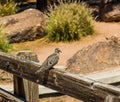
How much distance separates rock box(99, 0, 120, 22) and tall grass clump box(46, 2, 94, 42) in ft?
5.63

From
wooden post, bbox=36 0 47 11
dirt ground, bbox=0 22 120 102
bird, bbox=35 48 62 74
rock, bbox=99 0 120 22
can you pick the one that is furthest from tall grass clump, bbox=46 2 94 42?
bird, bbox=35 48 62 74

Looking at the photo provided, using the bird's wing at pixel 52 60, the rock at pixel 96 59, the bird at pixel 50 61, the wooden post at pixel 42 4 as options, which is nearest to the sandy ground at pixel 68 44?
the rock at pixel 96 59

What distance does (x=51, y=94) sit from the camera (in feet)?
21.7

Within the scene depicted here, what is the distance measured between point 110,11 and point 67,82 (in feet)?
32.2

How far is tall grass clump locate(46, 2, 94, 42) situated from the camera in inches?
440

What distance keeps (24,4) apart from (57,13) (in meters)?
7.28

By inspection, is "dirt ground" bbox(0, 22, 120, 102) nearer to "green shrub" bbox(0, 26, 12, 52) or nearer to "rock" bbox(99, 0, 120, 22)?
"green shrub" bbox(0, 26, 12, 52)

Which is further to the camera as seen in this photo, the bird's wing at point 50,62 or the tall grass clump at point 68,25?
the tall grass clump at point 68,25

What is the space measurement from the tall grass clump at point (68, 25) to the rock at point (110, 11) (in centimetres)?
172

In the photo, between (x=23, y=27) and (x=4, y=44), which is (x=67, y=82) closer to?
(x=4, y=44)

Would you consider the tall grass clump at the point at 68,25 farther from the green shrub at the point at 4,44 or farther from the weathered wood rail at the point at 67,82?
the weathered wood rail at the point at 67,82

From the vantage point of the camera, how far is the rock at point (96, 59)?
7.49 meters

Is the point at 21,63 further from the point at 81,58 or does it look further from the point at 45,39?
the point at 45,39

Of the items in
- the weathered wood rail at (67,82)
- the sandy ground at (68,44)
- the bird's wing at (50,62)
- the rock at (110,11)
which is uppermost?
the bird's wing at (50,62)
